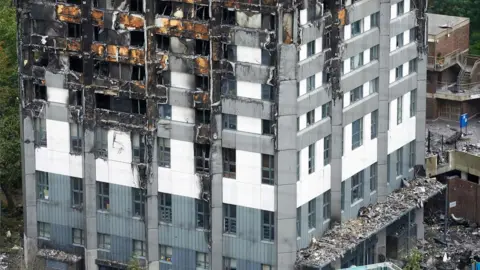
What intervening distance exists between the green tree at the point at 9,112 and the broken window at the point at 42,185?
1037 centimetres

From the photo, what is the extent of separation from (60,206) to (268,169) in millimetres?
17611

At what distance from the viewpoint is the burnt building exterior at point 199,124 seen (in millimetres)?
124312

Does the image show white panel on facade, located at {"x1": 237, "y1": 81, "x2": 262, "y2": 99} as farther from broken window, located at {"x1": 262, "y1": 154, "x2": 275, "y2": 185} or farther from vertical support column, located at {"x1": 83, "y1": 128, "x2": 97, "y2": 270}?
vertical support column, located at {"x1": 83, "y1": 128, "x2": 97, "y2": 270}

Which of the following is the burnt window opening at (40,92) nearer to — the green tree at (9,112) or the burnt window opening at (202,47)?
the burnt window opening at (202,47)

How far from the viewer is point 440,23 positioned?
6545 inches

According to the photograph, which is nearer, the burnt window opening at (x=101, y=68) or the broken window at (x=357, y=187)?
the burnt window opening at (x=101, y=68)

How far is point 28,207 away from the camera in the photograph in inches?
5315

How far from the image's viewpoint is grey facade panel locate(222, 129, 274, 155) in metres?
124

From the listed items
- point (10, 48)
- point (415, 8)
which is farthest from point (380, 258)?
point (10, 48)

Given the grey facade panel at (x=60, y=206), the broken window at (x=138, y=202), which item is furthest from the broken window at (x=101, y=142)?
the grey facade panel at (x=60, y=206)

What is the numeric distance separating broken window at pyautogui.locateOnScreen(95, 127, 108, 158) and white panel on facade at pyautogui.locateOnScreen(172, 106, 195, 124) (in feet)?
19.1

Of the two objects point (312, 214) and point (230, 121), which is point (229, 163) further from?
point (312, 214)

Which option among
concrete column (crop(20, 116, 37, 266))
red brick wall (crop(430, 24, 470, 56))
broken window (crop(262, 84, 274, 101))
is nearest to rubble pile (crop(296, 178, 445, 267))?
broken window (crop(262, 84, 274, 101))

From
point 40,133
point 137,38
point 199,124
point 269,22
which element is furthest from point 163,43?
point 40,133
